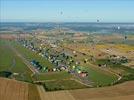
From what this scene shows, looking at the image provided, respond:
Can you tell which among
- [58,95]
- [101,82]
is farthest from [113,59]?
[58,95]

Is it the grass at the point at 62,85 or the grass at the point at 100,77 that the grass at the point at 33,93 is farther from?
the grass at the point at 100,77

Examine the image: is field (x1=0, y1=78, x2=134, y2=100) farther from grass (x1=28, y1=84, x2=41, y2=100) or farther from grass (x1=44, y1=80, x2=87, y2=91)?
grass (x1=44, y1=80, x2=87, y2=91)

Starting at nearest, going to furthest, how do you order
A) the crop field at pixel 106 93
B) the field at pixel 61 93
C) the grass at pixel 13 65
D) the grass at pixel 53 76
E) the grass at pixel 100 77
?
the field at pixel 61 93 → the crop field at pixel 106 93 → the grass at pixel 100 77 → the grass at pixel 53 76 → the grass at pixel 13 65

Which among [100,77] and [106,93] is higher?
[106,93]

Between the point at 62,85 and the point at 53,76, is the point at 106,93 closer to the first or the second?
the point at 62,85

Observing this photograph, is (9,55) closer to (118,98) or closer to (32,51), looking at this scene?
(32,51)

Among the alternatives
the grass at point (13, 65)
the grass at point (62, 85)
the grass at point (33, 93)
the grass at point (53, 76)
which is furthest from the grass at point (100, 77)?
the grass at point (13, 65)

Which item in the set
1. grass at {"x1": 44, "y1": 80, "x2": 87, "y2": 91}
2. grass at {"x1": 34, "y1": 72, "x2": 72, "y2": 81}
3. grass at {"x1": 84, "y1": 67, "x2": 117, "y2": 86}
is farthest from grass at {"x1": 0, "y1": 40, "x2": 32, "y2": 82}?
grass at {"x1": 84, "y1": 67, "x2": 117, "y2": 86}

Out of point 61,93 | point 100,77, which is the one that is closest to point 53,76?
point 100,77
